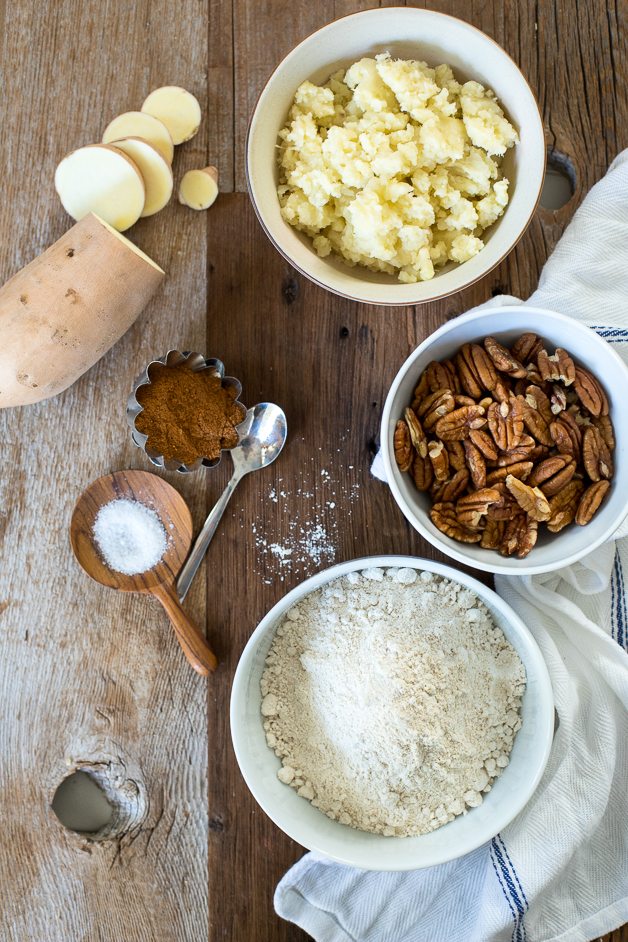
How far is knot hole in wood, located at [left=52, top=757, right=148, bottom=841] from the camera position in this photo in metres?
1.13

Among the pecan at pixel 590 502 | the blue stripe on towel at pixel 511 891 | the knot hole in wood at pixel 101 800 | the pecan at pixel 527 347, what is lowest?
the blue stripe on towel at pixel 511 891

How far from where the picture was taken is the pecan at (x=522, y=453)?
0.95m

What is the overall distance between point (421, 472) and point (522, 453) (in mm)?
125

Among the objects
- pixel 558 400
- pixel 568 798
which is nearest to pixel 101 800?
pixel 568 798

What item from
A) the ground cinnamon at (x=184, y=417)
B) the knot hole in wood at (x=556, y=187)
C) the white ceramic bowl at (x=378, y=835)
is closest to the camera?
the white ceramic bowl at (x=378, y=835)

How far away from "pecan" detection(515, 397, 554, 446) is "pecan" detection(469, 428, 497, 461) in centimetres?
5

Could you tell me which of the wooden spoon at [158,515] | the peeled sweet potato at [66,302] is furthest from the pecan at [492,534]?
the peeled sweet potato at [66,302]

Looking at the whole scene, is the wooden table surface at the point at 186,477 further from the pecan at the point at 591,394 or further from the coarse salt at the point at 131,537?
the pecan at the point at 591,394

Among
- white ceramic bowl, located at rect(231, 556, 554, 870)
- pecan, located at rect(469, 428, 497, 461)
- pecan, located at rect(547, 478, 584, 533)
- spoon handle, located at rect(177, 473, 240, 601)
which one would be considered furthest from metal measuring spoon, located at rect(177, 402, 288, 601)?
pecan, located at rect(547, 478, 584, 533)

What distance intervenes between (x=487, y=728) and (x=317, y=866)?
31cm

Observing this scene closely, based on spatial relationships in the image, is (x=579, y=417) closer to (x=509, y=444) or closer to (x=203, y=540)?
(x=509, y=444)

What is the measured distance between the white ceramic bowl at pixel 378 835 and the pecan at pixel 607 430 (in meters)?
0.24

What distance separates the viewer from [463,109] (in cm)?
100

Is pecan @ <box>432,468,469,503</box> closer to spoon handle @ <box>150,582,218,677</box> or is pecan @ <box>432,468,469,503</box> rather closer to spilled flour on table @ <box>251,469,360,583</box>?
spilled flour on table @ <box>251,469,360,583</box>
